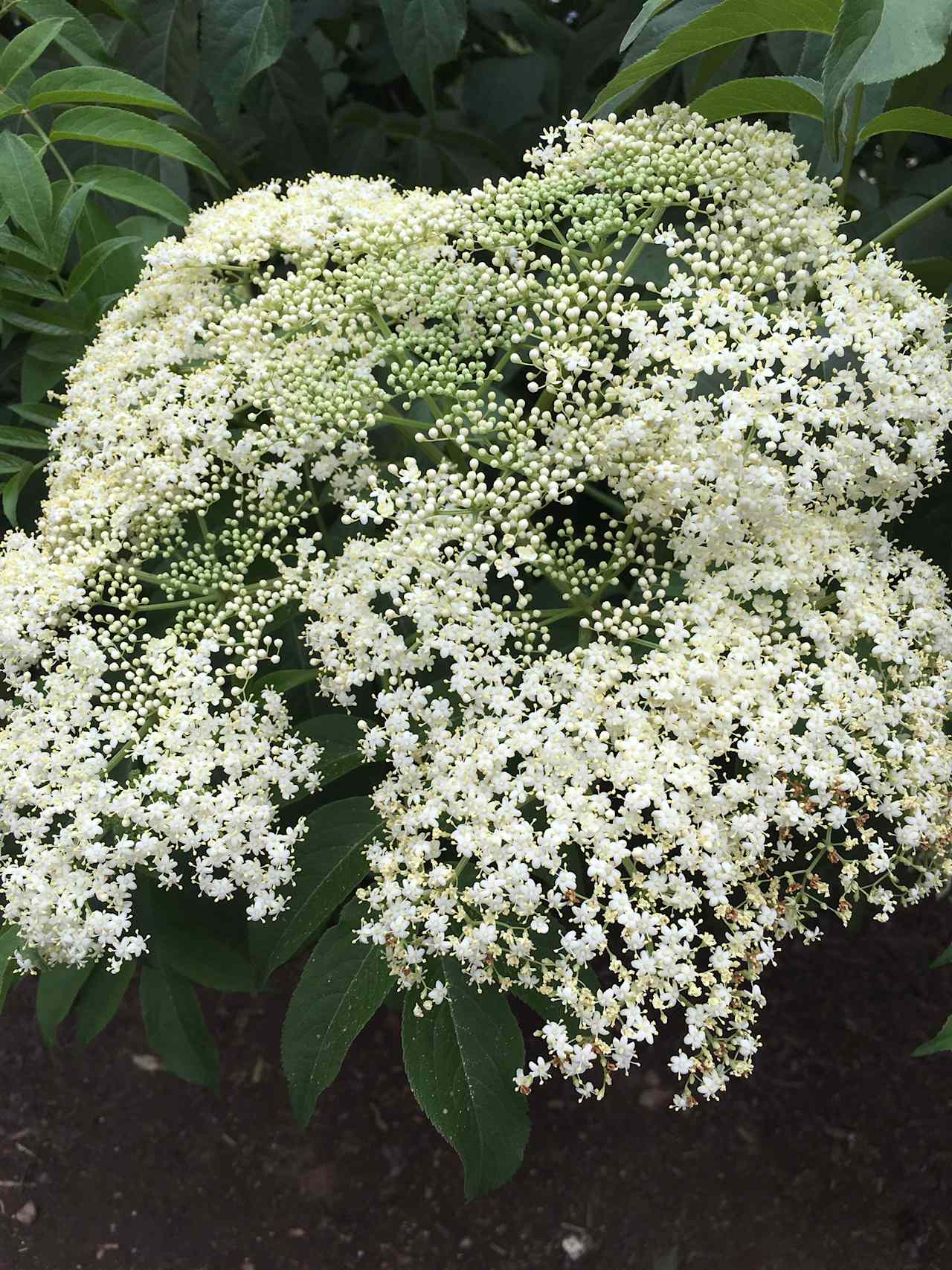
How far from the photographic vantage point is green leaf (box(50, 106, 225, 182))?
2275 mm

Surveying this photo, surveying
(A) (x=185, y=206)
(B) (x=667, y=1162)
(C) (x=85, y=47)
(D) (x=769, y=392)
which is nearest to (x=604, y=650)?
(D) (x=769, y=392)

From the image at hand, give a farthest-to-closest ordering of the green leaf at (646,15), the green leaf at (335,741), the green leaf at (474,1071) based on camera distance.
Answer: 1. the green leaf at (335,741)
2. the green leaf at (474,1071)
3. the green leaf at (646,15)

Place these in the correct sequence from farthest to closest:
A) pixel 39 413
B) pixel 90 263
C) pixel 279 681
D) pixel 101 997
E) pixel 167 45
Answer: pixel 167 45, pixel 101 997, pixel 39 413, pixel 90 263, pixel 279 681

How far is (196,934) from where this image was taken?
2.42 m

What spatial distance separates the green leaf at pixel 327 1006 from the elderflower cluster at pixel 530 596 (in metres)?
0.08

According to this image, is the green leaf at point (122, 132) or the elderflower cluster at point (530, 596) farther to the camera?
the green leaf at point (122, 132)

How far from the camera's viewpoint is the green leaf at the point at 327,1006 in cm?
195

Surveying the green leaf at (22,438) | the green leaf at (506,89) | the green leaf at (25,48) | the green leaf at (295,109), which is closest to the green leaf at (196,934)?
the green leaf at (22,438)

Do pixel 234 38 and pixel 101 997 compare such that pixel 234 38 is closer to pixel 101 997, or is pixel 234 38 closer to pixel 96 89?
pixel 96 89

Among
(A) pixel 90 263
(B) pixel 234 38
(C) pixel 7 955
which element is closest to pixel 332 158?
(B) pixel 234 38

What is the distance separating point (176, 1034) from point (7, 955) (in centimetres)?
113

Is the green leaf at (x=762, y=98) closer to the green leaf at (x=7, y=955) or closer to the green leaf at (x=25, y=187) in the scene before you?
the green leaf at (x=25, y=187)

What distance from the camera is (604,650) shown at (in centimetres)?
196


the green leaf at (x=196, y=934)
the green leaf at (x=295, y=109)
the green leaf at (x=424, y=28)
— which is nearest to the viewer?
the green leaf at (x=196, y=934)
